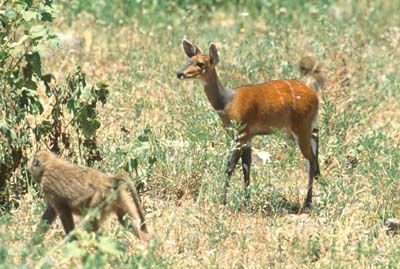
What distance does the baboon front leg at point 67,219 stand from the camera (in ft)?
24.2

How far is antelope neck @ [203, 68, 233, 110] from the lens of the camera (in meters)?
9.50

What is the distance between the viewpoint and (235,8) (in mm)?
15586

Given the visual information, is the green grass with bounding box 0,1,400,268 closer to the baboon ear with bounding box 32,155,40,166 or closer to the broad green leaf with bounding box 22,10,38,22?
the baboon ear with bounding box 32,155,40,166

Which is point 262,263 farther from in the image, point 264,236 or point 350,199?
point 350,199

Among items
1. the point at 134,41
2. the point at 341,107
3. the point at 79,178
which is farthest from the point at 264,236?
the point at 134,41

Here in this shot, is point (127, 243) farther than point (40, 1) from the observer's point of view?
No

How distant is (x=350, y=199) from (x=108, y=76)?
432 cm

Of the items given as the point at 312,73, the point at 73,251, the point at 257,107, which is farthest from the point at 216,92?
the point at 73,251

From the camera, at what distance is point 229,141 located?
30.8ft

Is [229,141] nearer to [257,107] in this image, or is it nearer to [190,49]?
[257,107]

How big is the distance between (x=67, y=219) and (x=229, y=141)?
7.76ft

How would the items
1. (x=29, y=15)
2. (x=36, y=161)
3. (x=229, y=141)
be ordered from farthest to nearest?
(x=229, y=141) → (x=29, y=15) → (x=36, y=161)

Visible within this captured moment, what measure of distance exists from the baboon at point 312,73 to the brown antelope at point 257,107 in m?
1.90

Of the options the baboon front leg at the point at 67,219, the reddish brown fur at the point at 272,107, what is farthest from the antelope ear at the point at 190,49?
the baboon front leg at the point at 67,219
